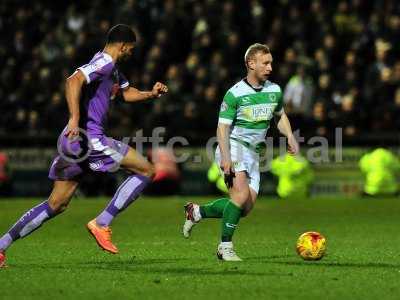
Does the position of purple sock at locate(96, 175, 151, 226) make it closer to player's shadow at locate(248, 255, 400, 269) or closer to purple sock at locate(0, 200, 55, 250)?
purple sock at locate(0, 200, 55, 250)

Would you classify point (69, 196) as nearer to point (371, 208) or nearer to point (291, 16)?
point (371, 208)

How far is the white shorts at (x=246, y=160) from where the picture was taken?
10734 mm

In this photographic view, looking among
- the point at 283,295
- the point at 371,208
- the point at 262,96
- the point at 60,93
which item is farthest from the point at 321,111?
the point at 283,295

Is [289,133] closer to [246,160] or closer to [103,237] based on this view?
[246,160]

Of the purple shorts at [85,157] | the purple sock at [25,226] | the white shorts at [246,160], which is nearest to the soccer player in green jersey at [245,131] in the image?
the white shorts at [246,160]

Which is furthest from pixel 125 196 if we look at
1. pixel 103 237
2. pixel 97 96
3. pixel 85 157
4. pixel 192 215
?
pixel 192 215

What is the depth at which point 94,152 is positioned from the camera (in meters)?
10.4

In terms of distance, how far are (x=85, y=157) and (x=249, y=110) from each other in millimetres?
1639

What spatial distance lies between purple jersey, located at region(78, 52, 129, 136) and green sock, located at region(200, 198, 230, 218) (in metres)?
1.53

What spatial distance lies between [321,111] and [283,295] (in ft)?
44.3

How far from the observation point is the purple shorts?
10.3 m

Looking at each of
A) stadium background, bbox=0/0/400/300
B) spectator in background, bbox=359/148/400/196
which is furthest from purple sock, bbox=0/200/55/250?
spectator in background, bbox=359/148/400/196

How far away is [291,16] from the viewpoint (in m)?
23.1

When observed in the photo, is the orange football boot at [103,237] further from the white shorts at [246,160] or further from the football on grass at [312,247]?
the football on grass at [312,247]
